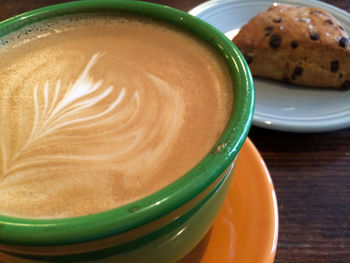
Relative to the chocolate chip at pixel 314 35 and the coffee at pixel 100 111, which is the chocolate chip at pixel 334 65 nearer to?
the chocolate chip at pixel 314 35

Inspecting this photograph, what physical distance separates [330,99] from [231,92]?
0.78 meters

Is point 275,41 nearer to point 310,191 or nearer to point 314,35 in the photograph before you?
point 314,35

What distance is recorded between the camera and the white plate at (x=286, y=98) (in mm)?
1049

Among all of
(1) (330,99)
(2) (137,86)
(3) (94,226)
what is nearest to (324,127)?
(1) (330,99)

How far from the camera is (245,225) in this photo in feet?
2.41

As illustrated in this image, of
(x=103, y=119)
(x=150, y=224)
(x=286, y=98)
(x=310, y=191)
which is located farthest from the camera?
(x=286, y=98)

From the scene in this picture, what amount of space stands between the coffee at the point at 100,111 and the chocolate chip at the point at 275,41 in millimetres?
657

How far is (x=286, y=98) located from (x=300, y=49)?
0.68ft

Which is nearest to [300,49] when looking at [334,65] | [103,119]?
[334,65]

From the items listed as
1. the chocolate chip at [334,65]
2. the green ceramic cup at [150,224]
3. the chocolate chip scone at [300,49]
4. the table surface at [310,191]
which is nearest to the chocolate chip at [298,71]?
the chocolate chip scone at [300,49]

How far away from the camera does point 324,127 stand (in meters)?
1.04

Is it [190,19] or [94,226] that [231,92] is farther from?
[94,226]

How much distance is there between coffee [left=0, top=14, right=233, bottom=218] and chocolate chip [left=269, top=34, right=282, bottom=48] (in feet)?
2.16

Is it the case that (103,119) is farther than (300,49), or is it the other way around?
(300,49)
